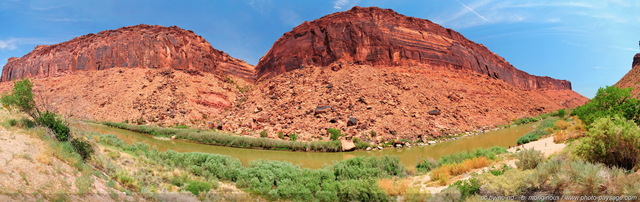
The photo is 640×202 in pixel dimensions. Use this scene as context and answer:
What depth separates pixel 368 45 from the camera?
53.2 meters

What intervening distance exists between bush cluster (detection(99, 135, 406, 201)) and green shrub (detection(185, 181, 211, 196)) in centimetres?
171

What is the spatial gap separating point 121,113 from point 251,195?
41699 mm

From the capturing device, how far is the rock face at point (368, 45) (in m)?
52.9

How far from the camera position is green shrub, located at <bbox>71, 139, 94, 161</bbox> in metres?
10.7

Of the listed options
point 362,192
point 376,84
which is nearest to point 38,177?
point 362,192

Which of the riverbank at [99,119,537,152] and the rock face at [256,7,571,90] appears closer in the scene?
the riverbank at [99,119,537,152]

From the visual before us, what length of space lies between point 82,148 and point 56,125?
5.83 ft

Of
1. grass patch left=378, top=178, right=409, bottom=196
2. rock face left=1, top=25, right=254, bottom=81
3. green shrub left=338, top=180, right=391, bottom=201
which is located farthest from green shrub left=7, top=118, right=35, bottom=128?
rock face left=1, top=25, right=254, bottom=81

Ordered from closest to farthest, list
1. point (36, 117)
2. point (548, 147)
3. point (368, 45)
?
point (36, 117), point (548, 147), point (368, 45)

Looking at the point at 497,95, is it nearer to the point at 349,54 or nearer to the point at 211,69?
the point at 349,54

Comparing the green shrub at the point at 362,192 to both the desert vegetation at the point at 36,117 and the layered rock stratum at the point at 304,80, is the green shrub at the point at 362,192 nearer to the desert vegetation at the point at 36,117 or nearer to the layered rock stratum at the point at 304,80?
the desert vegetation at the point at 36,117

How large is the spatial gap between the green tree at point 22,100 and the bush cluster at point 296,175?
11.7 ft

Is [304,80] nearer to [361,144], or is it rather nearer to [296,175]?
[361,144]

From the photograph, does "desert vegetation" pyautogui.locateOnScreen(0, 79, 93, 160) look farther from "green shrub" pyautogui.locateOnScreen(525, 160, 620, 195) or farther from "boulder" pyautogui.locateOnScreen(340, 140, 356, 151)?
"boulder" pyautogui.locateOnScreen(340, 140, 356, 151)
